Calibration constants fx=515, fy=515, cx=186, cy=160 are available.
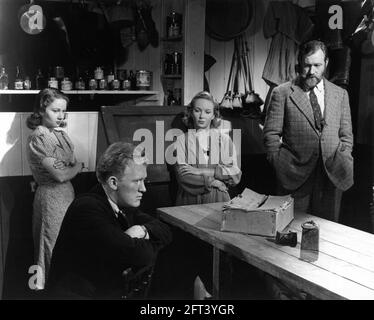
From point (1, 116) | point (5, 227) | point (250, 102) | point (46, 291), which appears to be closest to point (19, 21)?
point (1, 116)

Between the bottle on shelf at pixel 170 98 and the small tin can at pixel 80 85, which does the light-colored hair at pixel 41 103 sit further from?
the bottle on shelf at pixel 170 98

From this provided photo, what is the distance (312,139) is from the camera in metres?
2.87

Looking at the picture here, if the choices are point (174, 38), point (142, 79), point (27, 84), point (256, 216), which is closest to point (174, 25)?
point (174, 38)

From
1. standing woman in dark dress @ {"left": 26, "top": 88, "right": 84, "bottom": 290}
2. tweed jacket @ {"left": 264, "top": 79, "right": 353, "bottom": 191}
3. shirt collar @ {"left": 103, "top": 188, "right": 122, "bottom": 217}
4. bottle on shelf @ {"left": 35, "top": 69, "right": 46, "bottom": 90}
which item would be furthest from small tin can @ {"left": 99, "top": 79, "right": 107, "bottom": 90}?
shirt collar @ {"left": 103, "top": 188, "right": 122, "bottom": 217}

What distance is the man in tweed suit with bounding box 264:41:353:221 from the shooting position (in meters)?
2.85

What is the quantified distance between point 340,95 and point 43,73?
210 cm

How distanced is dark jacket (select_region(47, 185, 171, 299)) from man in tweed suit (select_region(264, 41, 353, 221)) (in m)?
1.36

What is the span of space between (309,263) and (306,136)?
129cm

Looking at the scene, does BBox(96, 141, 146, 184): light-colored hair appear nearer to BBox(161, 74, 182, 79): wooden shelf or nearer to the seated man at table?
the seated man at table

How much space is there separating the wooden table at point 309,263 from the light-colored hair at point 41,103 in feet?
2.71

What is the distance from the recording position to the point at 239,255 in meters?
1.85

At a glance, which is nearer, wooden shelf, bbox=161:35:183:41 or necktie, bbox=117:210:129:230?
necktie, bbox=117:210:129:230

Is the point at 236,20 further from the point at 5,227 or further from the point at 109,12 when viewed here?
the point at 5,227

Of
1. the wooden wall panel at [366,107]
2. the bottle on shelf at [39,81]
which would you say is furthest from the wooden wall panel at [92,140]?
the wooden wall panel at [366,107]
